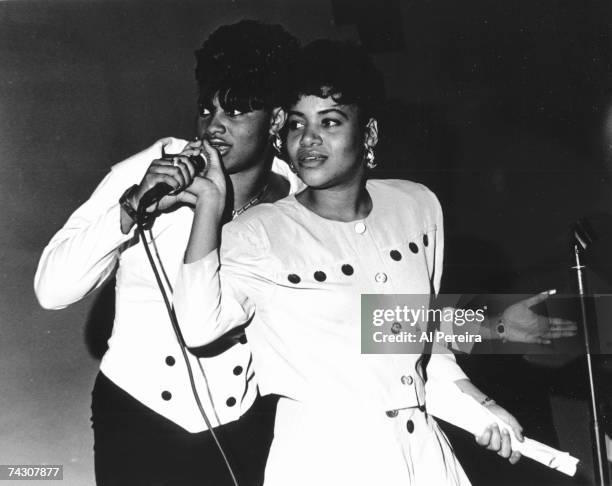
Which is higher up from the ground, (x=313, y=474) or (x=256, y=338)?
(x=256, y=338)

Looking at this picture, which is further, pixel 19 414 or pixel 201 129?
pixel 19 414

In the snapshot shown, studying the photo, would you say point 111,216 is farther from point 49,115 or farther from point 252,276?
point 49,115

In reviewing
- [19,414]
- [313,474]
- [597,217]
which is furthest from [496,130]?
[19,414]

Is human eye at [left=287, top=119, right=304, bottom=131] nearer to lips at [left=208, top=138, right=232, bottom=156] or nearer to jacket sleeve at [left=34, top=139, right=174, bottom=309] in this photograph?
lips at [left=208, top=138, right=232, bottom=156]

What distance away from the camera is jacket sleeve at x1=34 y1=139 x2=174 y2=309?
4.32ft

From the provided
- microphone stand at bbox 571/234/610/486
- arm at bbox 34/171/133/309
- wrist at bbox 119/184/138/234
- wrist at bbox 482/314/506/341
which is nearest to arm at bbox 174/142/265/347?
wrist at bbox 119/184/138/234

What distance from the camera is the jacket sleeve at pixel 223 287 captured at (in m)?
1.09

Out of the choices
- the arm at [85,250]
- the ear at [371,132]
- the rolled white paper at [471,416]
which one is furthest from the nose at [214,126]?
the rolled white paper at [471,416]

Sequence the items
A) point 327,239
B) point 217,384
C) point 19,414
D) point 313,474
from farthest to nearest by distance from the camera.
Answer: point 19,414 < point 217,384 < point 327,239 < point 313,474

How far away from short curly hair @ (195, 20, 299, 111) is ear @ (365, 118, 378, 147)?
210mm

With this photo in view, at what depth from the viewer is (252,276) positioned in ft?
3.85

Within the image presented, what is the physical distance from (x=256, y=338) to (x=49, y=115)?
3.95 ft

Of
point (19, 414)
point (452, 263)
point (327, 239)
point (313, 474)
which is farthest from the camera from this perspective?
point (452, 263)

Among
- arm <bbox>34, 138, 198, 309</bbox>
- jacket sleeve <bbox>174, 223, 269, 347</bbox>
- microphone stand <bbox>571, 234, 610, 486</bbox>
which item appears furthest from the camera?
microphone stand <bbox>571, 234, 610, 486</bbox>
